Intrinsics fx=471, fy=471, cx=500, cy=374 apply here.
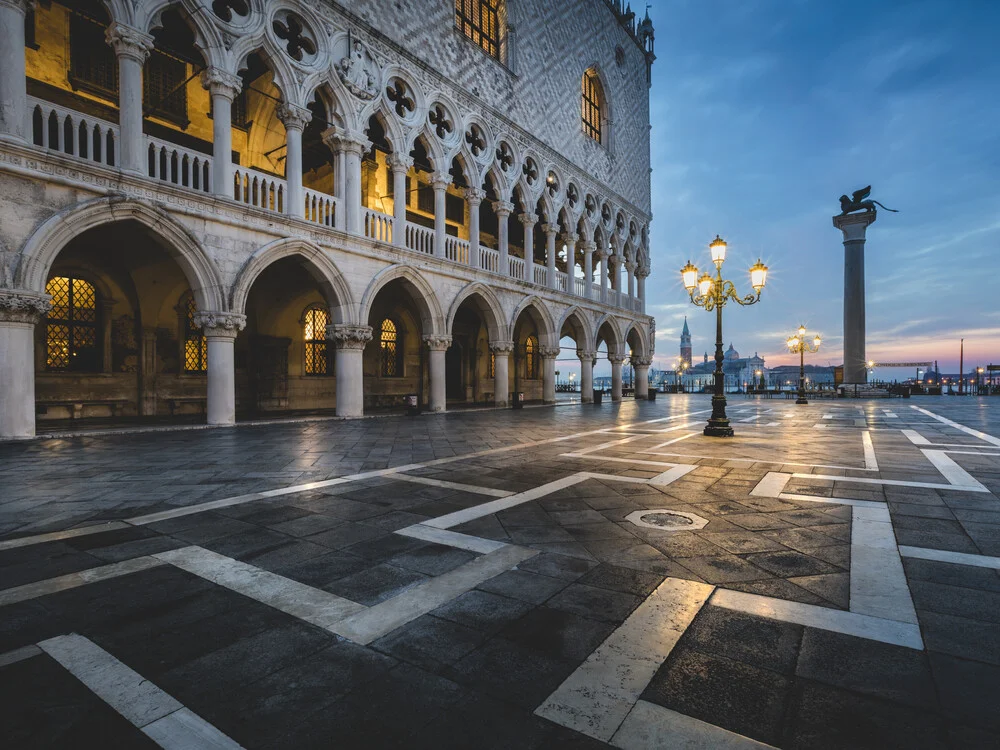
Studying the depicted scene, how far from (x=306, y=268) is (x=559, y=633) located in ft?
43.9

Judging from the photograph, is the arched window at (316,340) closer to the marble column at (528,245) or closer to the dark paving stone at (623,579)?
the marble column at (528,245)

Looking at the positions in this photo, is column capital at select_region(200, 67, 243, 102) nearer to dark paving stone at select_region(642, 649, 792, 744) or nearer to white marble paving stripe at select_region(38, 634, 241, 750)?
white marble paving stripe at select_region(38, 634, 241, 750)

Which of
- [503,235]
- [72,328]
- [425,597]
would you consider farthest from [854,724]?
[503,235]

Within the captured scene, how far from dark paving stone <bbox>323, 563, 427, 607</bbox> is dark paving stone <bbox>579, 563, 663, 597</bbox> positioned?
1.06 metres

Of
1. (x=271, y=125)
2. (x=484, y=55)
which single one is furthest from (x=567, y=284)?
(x=271, y=125)

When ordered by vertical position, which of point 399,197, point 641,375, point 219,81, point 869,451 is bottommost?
point 869,451

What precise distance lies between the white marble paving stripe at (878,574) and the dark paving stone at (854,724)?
2.92 ft

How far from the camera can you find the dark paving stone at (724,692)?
1676 mm

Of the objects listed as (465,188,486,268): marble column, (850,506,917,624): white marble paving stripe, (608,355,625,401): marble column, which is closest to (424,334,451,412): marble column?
(465,188,486,268): marble column

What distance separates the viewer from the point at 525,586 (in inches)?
111

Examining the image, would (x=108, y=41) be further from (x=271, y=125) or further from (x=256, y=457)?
(x=256, y=457)

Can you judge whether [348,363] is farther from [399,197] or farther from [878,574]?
[878,574]

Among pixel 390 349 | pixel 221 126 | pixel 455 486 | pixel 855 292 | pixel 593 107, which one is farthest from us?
pixel 855 292

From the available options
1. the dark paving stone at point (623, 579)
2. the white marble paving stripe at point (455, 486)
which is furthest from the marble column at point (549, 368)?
the dark paving stone at point (623, 579)
